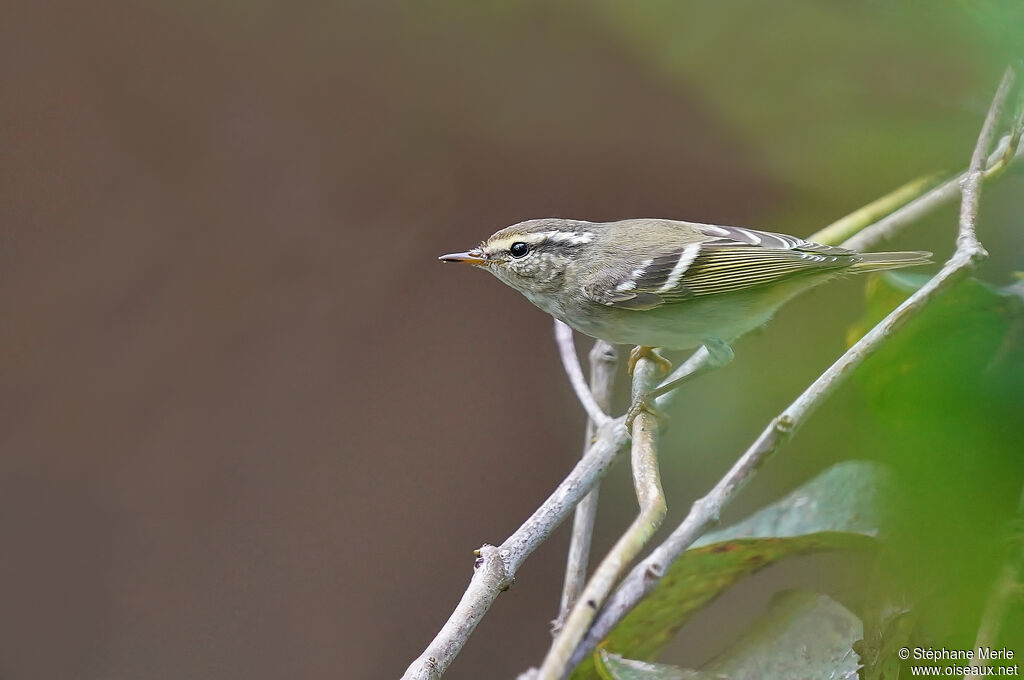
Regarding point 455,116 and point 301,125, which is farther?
point 301,125

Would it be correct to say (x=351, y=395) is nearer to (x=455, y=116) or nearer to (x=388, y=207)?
(x=388, y=207)

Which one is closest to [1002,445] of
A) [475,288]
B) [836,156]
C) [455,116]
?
[836,156]

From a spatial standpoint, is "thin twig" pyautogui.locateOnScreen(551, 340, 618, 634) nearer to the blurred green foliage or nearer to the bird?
the bird

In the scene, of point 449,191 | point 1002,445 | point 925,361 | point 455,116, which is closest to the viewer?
point 1002,445

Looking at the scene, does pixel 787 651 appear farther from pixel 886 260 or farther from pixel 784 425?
pixel 886 260

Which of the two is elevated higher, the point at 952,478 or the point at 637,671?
the point at 952,478

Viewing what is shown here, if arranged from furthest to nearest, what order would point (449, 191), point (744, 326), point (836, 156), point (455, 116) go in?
1. point (449, 191)
2. point (455, 116)
3. point (744, 326)
4. point (836, 156)

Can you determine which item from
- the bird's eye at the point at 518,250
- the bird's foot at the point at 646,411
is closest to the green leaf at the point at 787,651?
the bird's foot at the point at 646,411

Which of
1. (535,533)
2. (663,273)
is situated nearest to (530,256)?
(663,273)
